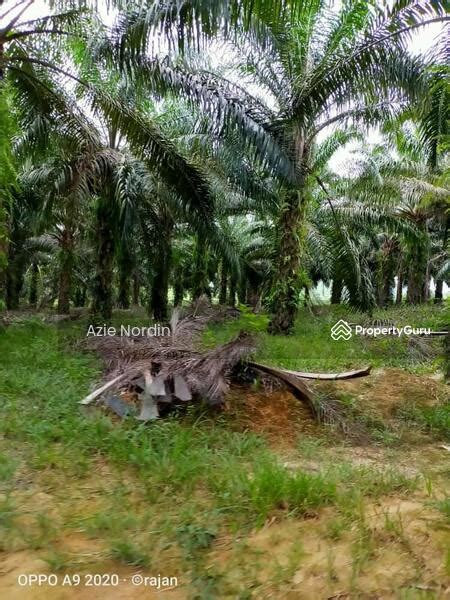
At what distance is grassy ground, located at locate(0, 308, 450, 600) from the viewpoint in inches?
87.7

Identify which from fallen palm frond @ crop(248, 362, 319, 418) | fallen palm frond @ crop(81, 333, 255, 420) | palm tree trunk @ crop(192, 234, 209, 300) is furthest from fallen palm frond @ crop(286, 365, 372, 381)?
palm tree trunk @ crop(192, 234, 209, 300)

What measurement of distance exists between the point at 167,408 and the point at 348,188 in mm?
10470

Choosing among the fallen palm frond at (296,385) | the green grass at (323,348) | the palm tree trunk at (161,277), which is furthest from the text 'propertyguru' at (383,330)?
the palm tree trunk at (161,277)

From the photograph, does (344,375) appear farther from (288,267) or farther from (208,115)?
(288,267)

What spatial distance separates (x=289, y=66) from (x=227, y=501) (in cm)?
761

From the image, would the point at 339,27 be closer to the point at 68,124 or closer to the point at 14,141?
the point at 68,124

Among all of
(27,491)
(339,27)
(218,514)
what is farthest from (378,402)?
(339,27)

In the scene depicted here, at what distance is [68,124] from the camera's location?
26.7 ft

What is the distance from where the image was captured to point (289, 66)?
8359 millimetres

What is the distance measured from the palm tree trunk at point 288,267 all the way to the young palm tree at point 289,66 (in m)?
0.13

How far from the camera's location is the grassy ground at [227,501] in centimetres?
223

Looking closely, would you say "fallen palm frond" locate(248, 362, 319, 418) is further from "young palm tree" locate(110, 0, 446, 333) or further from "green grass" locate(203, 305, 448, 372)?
"young palm tree" locate(110, 0, 446, 333)

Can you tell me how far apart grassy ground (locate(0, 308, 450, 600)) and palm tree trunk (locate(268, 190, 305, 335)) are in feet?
16.7

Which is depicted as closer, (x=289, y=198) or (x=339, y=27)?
(x=339, y=27)
